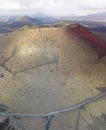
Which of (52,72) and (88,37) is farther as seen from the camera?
(88,37)

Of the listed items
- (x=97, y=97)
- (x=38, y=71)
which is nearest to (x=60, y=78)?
(x=38, y=71)

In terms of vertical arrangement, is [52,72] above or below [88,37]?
below

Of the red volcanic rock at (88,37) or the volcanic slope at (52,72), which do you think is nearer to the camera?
the volcanic slope at (52,72)

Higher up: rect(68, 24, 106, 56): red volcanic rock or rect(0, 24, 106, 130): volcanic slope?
rect(68, 24, 106, 56): red volcanic rock

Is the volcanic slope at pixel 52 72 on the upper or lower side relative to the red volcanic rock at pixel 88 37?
lower

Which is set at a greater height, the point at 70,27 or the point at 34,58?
the point at 70,27

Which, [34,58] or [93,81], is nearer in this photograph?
[93,81]

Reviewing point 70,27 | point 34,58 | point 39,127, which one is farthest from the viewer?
point 70,27

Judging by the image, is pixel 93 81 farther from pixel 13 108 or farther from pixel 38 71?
pixel 13 108
